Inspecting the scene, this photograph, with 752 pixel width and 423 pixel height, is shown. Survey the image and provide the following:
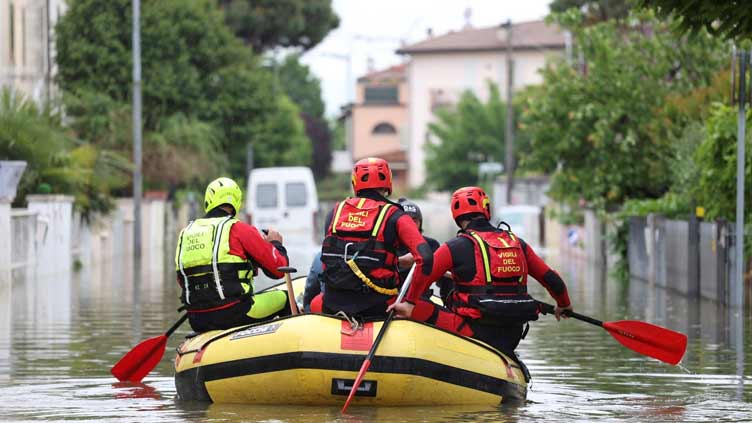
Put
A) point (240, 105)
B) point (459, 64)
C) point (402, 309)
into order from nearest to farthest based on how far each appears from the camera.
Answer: point (402, 309) → point (240, 105) → point (459, 64)

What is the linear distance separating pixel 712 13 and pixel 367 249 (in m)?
3.63

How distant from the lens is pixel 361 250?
12219 mm

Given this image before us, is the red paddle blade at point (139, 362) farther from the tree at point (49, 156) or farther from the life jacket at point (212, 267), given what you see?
the tree at point (49, 156)

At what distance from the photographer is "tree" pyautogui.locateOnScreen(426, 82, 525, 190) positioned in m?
90.9

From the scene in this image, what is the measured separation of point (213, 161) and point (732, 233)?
27351 mm

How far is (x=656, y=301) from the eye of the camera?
2530cm

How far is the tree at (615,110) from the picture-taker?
34938 millimetres

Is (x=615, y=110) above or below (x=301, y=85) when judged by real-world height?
below

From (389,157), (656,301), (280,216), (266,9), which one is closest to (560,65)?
(280,216)

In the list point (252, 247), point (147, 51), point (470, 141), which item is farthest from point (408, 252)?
point (470, 141)

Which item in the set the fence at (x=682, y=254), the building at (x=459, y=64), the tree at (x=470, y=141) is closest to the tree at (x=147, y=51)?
the fence at (x=682, y=254)

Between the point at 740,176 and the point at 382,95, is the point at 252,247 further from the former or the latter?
the point at 382,95

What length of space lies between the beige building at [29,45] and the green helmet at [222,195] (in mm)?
27251

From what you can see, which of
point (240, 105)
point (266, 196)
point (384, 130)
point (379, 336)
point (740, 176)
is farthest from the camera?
point (384, 130)
